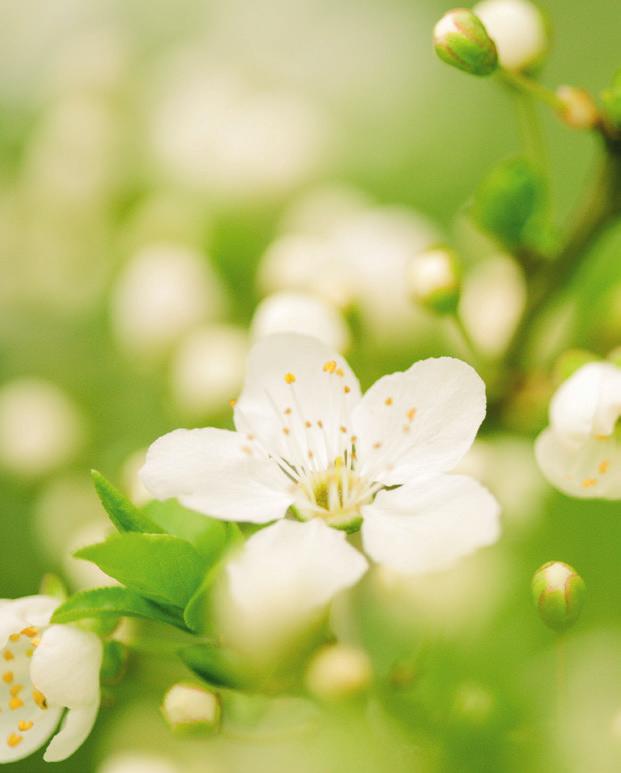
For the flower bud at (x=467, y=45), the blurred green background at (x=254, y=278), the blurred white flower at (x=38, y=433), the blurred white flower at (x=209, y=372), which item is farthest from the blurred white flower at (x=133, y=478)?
the flower bud at (x=467, y=45)

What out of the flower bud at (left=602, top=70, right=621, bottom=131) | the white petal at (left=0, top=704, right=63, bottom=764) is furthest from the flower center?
the flower bud at (left=602, top=70, right=621, bottom=131)

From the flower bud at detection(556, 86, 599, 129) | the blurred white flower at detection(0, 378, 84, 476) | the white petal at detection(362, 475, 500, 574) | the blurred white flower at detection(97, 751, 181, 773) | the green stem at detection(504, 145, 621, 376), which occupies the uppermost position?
the flower bud at detection(556, 86, 599, 129)

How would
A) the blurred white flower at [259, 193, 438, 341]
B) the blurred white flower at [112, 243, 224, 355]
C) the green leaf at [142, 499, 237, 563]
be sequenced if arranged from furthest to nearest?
the blurred white flower at [112, 243, 224, 355] < the blurred white flower at [259, 193, 438, 341] < the green leaf at [142, 499, 237, 563]

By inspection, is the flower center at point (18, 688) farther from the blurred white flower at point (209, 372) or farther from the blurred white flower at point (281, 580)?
the blurred white flower at point (209, 372)

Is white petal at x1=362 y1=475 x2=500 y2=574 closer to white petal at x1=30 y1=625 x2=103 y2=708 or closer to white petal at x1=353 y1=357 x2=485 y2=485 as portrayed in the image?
white petal at x1=353 y1=357 x2=485 y2=485

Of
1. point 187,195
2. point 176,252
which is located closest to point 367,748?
point 176,252

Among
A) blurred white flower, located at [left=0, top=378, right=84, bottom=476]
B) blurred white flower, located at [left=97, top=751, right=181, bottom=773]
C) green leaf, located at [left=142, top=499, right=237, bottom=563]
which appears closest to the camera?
green leaf, located at [left=142, top=499, right=237, bottom=563]
